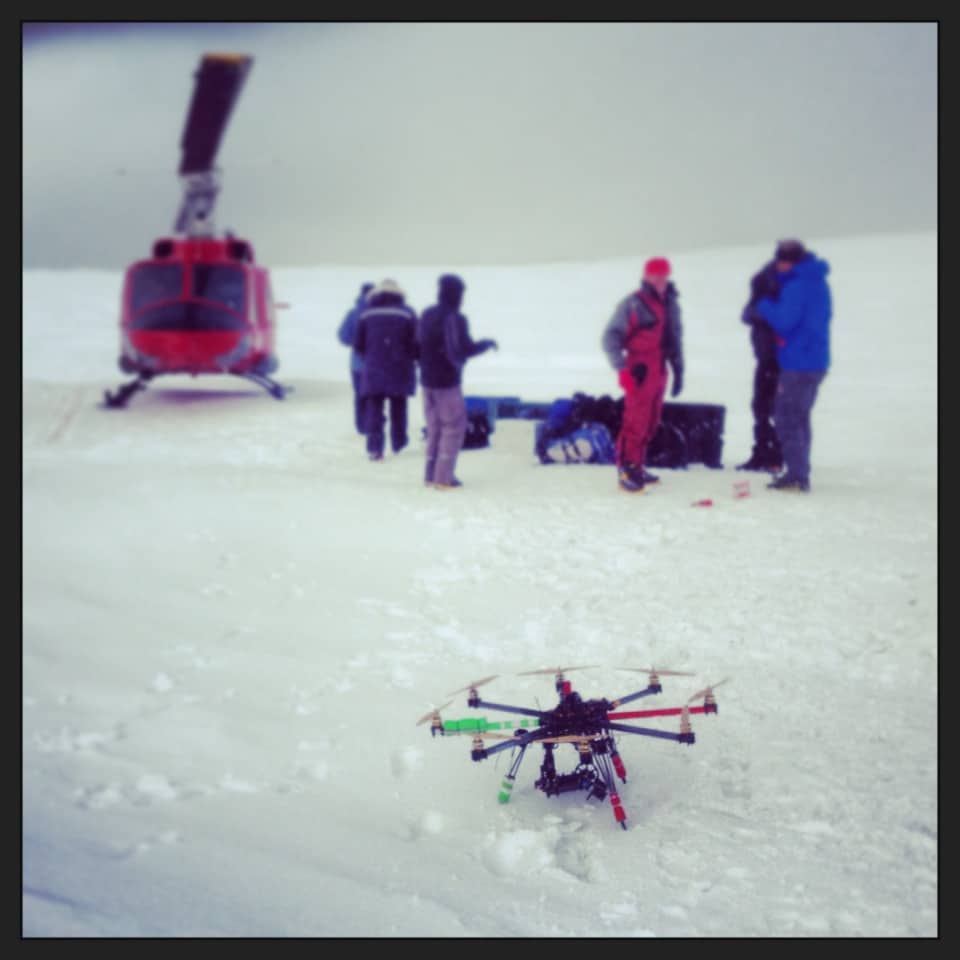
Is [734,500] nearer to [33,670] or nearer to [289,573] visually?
[289,573]

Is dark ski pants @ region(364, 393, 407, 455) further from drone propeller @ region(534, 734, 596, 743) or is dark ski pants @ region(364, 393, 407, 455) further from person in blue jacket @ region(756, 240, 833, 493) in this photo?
drone propeller @ region(534, 734, 596, 743)

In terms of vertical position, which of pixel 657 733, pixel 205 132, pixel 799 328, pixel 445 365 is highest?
pixel 205 132

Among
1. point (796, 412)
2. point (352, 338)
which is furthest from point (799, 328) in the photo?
point (352, 338)

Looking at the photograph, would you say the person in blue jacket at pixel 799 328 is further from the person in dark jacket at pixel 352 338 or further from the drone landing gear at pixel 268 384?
the drone landing gear at pixel 268 384

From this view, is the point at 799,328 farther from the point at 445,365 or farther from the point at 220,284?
the point at 220,284

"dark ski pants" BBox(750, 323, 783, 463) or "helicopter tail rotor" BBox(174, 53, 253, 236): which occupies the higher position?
"helicopter tail rotor" BBox(174, 53, 253, 236)

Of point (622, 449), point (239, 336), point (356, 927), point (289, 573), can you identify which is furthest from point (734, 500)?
point (239, 336)

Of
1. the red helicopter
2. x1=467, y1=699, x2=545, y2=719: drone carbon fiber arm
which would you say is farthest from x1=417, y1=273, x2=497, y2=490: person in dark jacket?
the red helicopter
